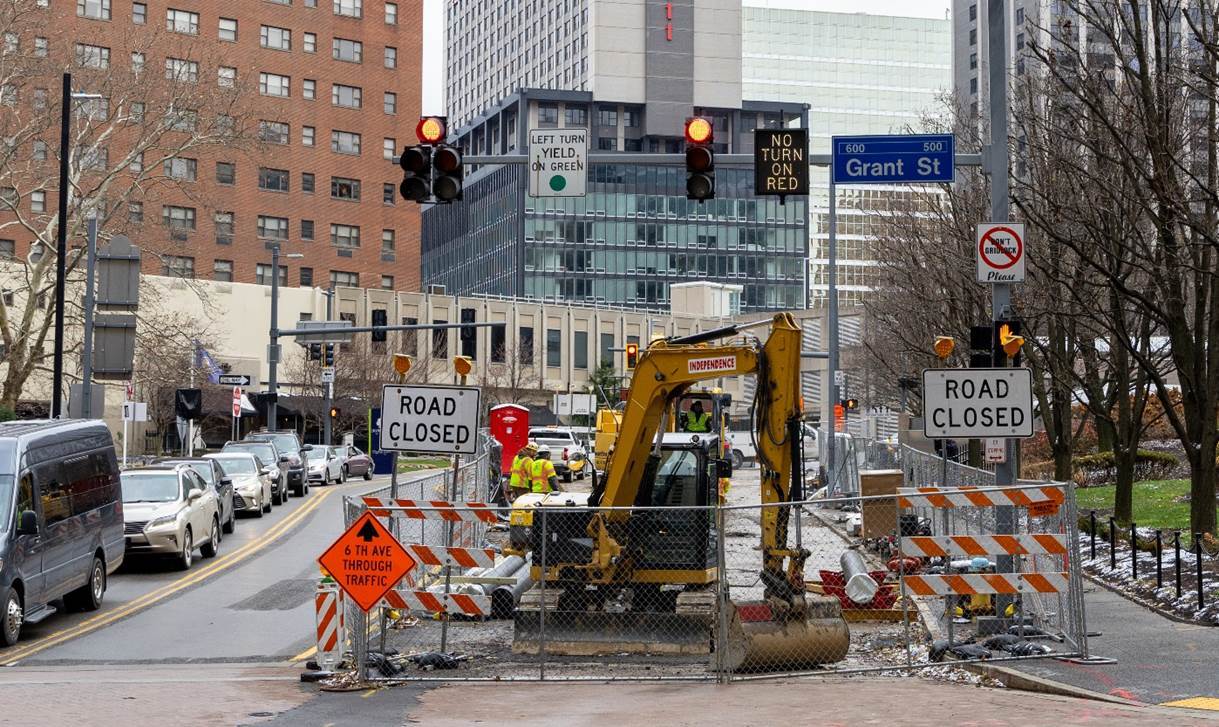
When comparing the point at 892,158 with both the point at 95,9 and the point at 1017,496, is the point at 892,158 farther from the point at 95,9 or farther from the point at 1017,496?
the point at 95,9

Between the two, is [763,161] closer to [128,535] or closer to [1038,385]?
[128,535]

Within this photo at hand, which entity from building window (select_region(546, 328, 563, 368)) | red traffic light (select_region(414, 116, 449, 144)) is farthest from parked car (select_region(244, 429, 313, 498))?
building window (select_region(546, 328, 563, 368))

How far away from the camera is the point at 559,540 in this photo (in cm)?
1686

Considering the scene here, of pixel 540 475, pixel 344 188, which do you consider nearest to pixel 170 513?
pixel 540 475

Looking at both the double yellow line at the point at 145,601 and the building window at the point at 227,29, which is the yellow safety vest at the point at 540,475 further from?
the building window at the point at 227,29

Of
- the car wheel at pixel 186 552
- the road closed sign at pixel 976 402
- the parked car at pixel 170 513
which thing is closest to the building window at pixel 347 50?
the parked car at pixel 170 513

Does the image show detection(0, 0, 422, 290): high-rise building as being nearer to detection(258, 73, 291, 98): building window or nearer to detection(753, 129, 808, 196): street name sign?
detection(258, 73, 291, 98): building window

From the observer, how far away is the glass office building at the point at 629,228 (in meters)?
135

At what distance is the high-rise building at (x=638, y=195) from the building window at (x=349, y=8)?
39.8 meters

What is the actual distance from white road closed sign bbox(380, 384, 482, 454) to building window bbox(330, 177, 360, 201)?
76714mm

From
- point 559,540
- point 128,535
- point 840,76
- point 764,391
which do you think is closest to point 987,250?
point 764,391

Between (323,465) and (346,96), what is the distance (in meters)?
47.2

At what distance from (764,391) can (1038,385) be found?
1612 cm

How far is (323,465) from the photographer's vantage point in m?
50.9
